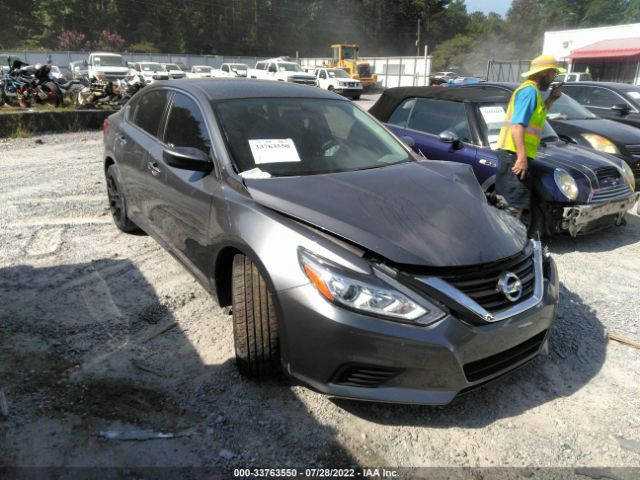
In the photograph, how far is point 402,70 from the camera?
38406 mm

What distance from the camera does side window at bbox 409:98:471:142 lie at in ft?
18.6

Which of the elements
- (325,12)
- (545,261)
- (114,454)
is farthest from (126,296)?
(325,12)

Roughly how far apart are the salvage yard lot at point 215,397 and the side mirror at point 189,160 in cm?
112

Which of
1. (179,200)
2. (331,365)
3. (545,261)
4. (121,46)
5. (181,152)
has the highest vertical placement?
(121,46)

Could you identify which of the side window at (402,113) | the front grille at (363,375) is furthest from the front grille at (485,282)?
the side window at (402,113)

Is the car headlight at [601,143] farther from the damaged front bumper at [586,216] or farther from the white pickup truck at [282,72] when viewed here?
the white pickup truck at [282,72]

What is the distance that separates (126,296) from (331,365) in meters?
2.21

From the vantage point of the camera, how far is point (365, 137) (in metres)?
3.71

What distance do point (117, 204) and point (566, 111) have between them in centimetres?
635

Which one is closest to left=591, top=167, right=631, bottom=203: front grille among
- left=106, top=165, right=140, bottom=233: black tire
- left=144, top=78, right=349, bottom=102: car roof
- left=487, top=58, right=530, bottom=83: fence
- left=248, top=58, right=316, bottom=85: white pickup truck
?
left=144, top=78, right=349, bottom=102: car roof

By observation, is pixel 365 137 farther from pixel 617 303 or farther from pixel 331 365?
pixel 617 303

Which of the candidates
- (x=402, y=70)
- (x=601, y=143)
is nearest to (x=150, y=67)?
(x=402, y=70)

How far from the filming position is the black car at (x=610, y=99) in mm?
8742

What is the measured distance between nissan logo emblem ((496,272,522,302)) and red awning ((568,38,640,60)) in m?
35.1
